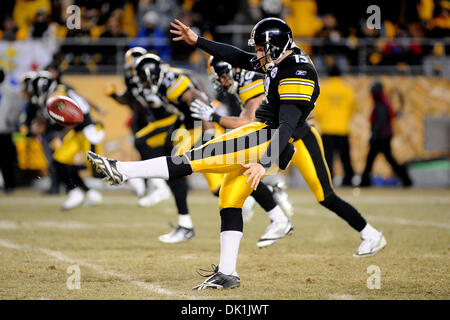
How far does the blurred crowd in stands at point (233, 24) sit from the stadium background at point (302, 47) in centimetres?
2

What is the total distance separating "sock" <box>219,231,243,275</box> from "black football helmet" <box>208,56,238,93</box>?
1.93m

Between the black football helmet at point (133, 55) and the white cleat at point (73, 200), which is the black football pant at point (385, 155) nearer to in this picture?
the white cleat at point (73, 200)

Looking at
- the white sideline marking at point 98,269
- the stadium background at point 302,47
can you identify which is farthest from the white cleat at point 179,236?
the stadium background at point 302,47

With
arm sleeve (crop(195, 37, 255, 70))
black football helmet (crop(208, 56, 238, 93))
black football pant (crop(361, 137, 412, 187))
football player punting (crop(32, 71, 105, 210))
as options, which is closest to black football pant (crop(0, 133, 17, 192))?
football player punting (crop(32, 71, 105, 210))

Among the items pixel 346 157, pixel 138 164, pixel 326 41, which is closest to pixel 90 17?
pixel 326 41

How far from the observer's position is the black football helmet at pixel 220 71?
21.3 feet

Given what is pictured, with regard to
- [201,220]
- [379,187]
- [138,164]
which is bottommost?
[379,187]

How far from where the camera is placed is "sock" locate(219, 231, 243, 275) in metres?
4.82

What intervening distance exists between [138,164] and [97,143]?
4.96 m

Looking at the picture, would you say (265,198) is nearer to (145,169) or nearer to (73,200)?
(145,169)

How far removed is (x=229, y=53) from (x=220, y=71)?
1.06 m

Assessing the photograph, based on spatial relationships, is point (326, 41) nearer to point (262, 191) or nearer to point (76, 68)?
point (76, 68)

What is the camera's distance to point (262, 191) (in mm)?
6855

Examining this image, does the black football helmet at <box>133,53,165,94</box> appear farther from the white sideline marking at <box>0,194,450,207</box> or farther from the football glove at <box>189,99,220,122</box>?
A: the white sideline marking at <box>0,194,450,207</box>
